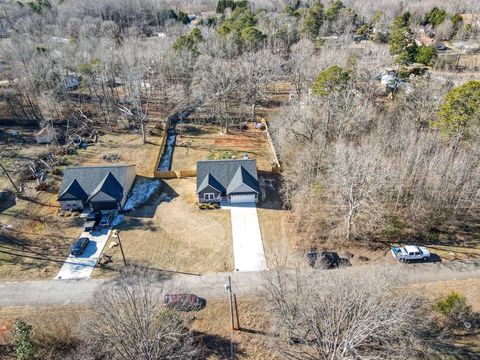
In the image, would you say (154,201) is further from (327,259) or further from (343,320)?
(343,320)

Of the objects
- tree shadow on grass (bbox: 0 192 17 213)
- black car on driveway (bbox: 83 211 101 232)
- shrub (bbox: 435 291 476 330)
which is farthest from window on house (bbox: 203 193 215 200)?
shrub (bbox: 435 291 476 330)

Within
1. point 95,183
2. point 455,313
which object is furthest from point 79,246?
point 455,313

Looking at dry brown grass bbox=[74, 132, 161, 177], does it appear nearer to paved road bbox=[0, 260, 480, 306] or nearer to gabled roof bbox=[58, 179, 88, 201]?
gabled roof bbox=[58, 179, 88, 201]

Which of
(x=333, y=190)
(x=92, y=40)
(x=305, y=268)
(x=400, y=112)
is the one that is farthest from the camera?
(x=92, y=40)

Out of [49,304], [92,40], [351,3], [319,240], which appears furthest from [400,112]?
[351,3]

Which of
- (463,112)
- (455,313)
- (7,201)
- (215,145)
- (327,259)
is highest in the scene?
(463,112)

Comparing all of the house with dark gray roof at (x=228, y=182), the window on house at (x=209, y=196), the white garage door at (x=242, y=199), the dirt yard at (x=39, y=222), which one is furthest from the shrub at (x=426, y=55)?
the dirt yard at (x=39, y=222)

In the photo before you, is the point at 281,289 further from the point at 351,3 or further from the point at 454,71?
the point at 351,3
